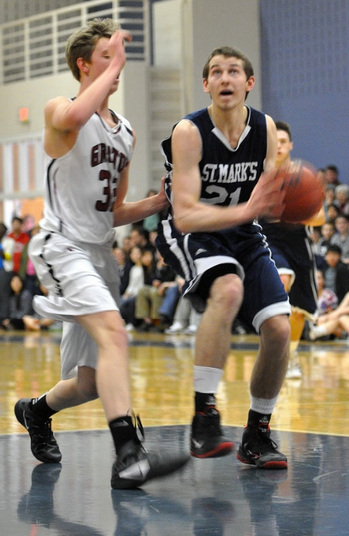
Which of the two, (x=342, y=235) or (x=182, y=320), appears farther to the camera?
(x=182, y=320)

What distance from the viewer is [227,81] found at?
4.07 metres

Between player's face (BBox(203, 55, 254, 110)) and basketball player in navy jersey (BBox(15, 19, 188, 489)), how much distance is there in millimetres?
379

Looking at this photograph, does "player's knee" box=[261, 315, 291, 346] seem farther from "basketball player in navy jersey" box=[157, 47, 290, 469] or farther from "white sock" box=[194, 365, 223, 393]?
"white sock" box=[194, 365, 223, 393]

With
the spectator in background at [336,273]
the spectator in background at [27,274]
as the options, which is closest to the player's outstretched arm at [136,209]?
the spectator in background at [336,273]

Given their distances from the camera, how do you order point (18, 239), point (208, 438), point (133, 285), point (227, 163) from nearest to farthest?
point (208, 438) < point (227, 163) < point (133, 285) < point (18, 239)

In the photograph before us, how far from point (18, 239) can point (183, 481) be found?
12.8 metres

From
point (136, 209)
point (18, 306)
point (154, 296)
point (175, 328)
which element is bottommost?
point (18, 306)

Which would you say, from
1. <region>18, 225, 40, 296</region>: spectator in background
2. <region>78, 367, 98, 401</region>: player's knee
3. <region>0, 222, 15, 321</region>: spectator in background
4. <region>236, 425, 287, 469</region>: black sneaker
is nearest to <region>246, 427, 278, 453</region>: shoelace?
<region>236, 425, 287, 469</region>: black sneaker

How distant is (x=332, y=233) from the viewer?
12.2 m

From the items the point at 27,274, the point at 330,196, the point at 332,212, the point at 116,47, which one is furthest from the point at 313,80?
the point at 116,47

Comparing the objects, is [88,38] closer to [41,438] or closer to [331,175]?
[41,438]

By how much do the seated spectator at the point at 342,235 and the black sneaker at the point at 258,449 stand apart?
7.91 metres

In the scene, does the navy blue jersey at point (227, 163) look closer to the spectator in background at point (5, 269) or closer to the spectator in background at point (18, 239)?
the spectator in background at point (5, 269)

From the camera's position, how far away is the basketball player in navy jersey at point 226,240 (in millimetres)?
3895
